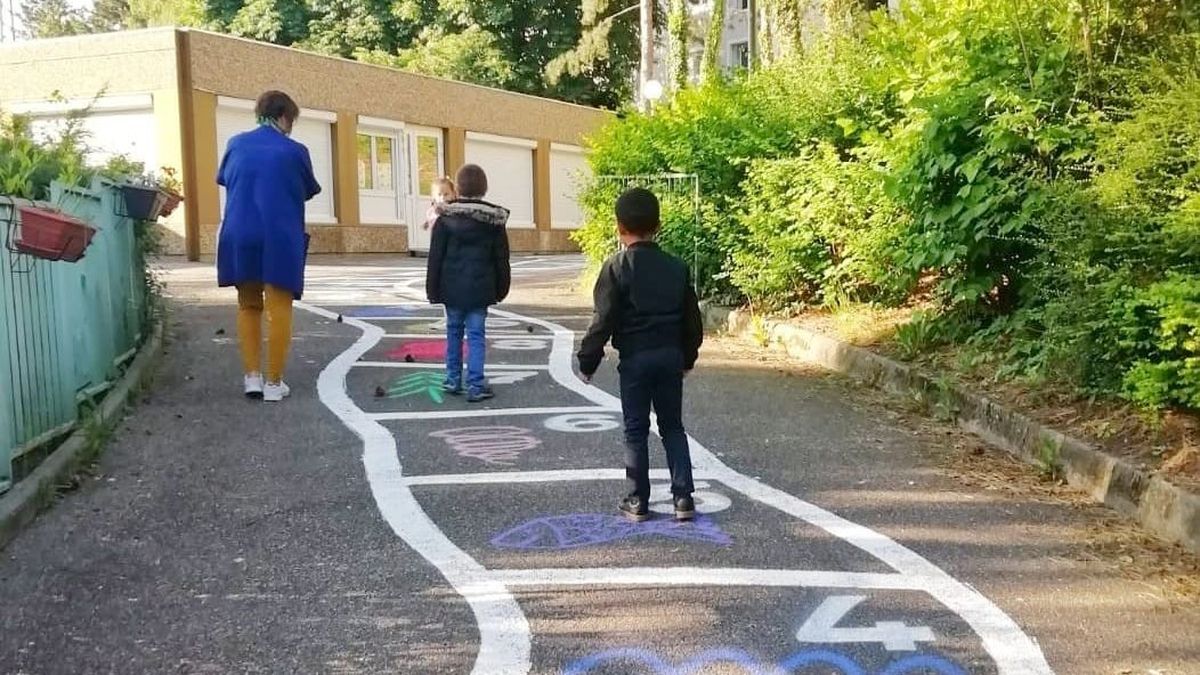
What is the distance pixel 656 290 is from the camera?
16.4ft

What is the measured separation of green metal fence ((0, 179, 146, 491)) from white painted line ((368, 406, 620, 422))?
5.94 ft

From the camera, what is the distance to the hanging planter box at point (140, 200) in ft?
28.3

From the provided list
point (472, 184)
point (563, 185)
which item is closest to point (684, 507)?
point (472, 184)

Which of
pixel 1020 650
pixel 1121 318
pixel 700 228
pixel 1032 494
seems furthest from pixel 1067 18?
pixel 700 228

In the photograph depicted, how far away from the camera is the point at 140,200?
8672 millimetres

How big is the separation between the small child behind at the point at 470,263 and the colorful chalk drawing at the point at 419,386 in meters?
0.37

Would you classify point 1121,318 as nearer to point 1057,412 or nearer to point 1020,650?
point 1057,412

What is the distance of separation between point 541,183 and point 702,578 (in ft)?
103

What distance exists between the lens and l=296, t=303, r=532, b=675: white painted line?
3662 mm

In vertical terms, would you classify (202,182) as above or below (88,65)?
below

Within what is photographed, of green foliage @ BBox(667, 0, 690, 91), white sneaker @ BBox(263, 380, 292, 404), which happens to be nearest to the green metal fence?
white sneaker @ BBox(263, 380, 292, 404)

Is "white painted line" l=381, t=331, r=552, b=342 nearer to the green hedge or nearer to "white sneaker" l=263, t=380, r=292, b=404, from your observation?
the green hedge

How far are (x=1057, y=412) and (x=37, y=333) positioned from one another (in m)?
5.58

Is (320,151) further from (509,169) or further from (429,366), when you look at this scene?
(429,366)
